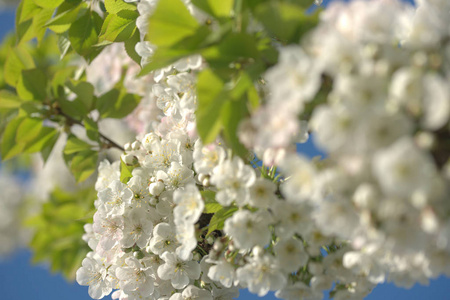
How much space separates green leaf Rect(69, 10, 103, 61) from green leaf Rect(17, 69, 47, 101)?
0.81 feet

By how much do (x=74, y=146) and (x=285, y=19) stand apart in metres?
1.10

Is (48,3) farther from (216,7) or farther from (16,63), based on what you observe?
(216,7)

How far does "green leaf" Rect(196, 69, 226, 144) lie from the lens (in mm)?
704

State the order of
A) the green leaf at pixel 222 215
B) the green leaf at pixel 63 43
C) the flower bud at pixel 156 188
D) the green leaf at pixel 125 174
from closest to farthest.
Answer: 1. the green leaf at pixel 222 215
2. the flower bud at pixel 156 188
3. the green leaf at pixel 125 174
4. the green leaf at pixel 63 43

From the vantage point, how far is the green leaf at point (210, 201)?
98 cm

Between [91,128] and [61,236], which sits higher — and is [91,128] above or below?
above

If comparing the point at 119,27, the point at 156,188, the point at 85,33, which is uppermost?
the point at 119,27

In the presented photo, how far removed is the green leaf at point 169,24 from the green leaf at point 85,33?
0.71m

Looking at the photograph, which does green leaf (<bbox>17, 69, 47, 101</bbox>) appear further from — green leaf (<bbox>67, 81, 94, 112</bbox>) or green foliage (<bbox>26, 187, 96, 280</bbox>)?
green foliage (<bbox>26, 187, 96, 280</bbox>)

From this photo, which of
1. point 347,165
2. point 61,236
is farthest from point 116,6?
point 61,236

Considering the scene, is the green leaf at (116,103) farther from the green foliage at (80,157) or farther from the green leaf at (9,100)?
the green leaf at (9,100)

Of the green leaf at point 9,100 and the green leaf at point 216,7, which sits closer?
the green leaf at point 216,7

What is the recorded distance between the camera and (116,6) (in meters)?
1.17

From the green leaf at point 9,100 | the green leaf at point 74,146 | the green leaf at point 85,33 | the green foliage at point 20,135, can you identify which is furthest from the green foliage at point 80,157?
the green leaf at point 85,33
